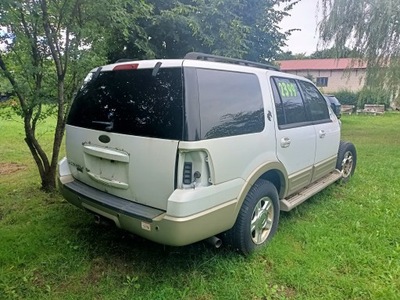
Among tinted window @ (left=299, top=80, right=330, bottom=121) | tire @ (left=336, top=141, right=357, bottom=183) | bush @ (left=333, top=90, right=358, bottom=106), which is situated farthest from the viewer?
bush @ (left=333, top=90, right=358, bottom=106)

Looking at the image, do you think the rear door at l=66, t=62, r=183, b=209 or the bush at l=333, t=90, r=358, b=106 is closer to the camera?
the rear door at l=66, t=62, r=183, b=209

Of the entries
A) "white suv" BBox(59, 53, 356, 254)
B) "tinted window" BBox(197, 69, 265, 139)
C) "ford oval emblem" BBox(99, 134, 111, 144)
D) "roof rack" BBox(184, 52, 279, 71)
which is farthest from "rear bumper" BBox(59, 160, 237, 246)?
"roof rack" BBox(184, 52, 279, 71)

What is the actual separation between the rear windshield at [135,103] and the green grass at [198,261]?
3.95ft

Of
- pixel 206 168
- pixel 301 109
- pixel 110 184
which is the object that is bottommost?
pixel 110 184

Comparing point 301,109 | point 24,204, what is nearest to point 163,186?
point 301,109

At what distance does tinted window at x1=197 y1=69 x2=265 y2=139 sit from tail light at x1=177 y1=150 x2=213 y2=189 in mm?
154

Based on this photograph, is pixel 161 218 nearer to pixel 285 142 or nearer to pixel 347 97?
pixel 285 142

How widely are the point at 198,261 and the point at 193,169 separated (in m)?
1.02

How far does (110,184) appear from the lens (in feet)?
8.55

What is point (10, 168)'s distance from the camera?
6.16 meters

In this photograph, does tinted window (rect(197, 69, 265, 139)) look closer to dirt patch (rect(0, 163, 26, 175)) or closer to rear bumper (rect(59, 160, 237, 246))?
rear bumper (rect(59, 160, 237, 246))

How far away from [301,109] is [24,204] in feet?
12.4

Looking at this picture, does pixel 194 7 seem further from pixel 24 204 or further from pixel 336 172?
pixel 24 204

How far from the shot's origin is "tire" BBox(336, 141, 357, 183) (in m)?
4.89
